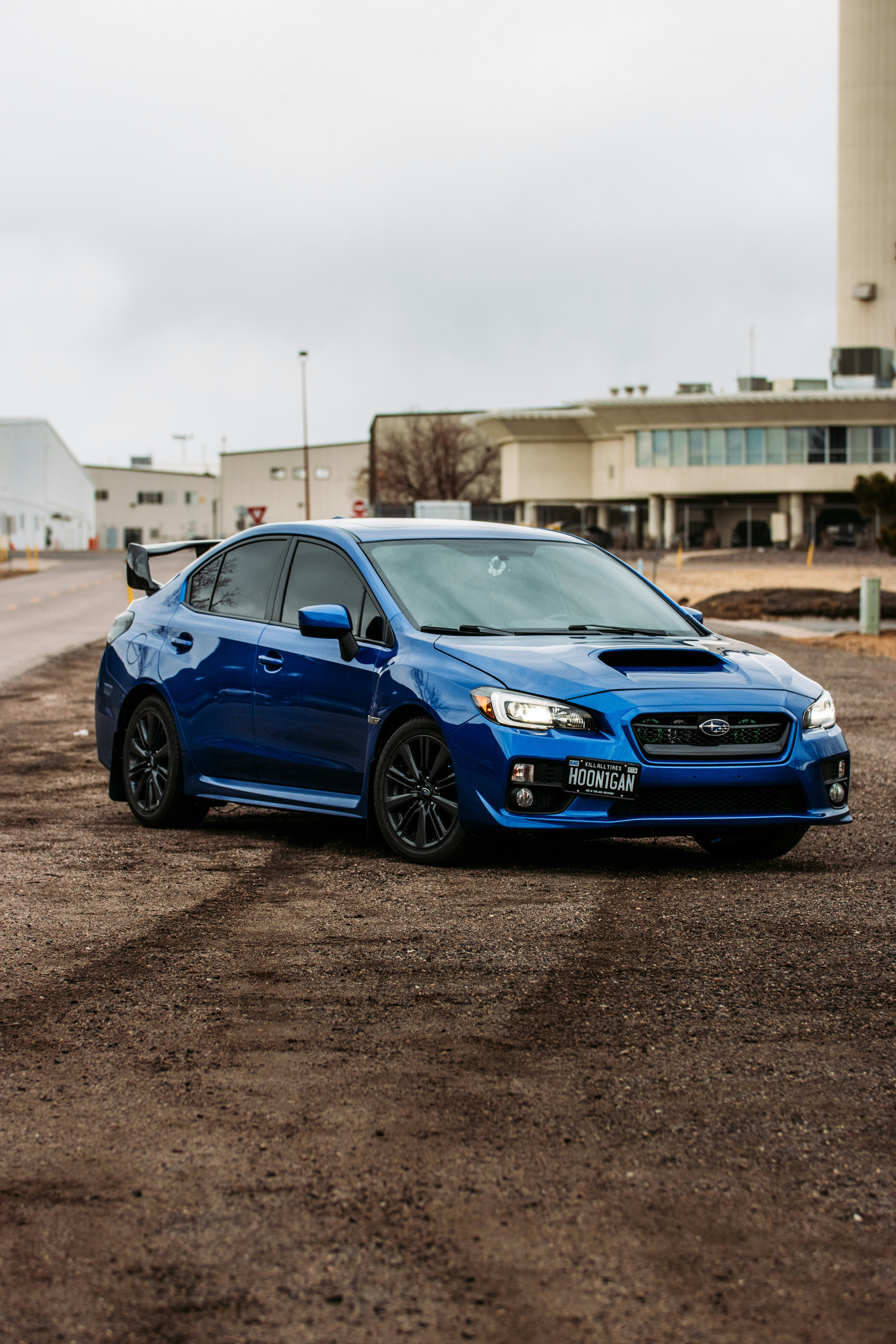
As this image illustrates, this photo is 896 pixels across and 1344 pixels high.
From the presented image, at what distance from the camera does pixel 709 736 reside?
24.4 ft

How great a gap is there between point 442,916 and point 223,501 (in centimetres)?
13523

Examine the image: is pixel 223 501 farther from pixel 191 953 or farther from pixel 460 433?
pixel 191 953

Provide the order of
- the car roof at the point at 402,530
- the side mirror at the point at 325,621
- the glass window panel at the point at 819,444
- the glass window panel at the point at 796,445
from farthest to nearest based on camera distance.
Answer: the glass window panel at the point at 796,445 < the glass window panel at the point at 819,444 < the car roof at the point at 402,530 < the side mirror at the point at 325,621

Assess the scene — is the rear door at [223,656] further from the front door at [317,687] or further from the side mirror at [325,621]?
the side mirror at [325,621]

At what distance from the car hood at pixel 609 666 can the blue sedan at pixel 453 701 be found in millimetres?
13

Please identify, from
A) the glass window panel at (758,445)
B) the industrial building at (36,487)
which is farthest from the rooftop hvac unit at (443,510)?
the industrial building at (36,487)

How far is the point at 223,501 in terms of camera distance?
140 metres

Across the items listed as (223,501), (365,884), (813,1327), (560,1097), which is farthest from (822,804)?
(223,501)

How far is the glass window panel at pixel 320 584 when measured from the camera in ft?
27.9

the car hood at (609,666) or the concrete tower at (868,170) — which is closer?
the car hood at (609,666)

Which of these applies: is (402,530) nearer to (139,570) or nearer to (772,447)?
(139,570)

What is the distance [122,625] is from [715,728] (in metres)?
4.03

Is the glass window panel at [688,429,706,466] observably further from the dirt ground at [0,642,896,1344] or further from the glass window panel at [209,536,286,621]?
the dirt ground at [0,642,896,1344]

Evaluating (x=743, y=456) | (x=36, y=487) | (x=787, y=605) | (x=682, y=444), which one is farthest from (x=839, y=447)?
(x=787, y=605)
